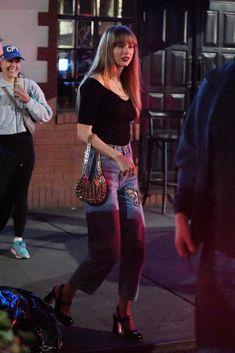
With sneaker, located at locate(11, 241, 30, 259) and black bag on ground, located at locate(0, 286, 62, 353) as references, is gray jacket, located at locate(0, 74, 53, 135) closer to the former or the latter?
sneaker, located at locate(11, 241, 30, 259)

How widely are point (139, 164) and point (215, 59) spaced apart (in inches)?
66.4

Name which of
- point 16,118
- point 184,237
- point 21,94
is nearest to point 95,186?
point 184,237

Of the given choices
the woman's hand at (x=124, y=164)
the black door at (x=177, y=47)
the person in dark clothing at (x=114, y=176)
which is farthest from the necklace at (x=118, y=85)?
the black door at (x=177, y=47)

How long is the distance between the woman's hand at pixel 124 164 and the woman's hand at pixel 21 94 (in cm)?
195

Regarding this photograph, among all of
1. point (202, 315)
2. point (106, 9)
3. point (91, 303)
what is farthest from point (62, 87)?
point (202, 315)

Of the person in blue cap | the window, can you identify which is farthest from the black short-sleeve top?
the window

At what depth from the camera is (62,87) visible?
31.1 feet

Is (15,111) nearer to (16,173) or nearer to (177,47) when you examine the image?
(16,173)

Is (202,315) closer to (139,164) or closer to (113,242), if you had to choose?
(113,242)

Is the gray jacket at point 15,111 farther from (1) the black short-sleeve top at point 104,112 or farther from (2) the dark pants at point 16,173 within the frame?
(1) the black short-sleeve top at point 104,112

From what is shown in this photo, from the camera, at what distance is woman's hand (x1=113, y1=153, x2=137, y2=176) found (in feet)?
16.1

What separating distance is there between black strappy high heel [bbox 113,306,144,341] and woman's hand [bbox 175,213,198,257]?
69.9 inches

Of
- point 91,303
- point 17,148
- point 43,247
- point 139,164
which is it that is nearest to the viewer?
point 91,303

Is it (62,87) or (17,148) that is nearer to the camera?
(17,148)
